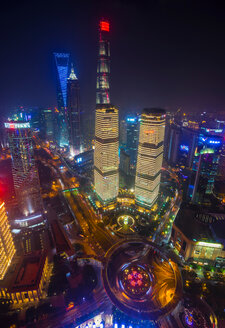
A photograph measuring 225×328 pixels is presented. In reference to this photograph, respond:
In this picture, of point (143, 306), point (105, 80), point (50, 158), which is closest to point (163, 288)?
point (143, 306)

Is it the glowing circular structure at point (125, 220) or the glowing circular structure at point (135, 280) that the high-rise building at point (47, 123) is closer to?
the glowing circular structure at point (125, 220)

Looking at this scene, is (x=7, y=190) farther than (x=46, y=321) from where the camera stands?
Yes

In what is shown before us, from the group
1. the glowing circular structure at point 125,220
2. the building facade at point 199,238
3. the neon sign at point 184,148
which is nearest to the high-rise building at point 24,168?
the glowing circular structure at point 125,220

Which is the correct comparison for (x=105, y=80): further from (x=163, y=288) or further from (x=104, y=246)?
(x=163, y=288)

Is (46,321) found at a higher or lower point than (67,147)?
lower

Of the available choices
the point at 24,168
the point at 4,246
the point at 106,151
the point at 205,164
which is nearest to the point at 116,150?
the point at 106,151

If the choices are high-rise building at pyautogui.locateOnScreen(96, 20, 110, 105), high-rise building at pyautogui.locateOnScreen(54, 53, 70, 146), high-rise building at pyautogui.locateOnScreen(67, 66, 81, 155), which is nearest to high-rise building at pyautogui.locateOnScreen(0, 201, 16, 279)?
high-rise building at pyautogui.locateOnScreen(96, 20, 110, 105)

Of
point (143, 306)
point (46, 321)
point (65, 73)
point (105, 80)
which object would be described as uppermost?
point (65, 73)

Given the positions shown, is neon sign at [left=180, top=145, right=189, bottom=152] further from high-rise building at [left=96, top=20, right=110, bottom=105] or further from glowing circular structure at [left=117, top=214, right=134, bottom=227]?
glowing circular structure at [left=117, top=214, right=134, bottom=227]
